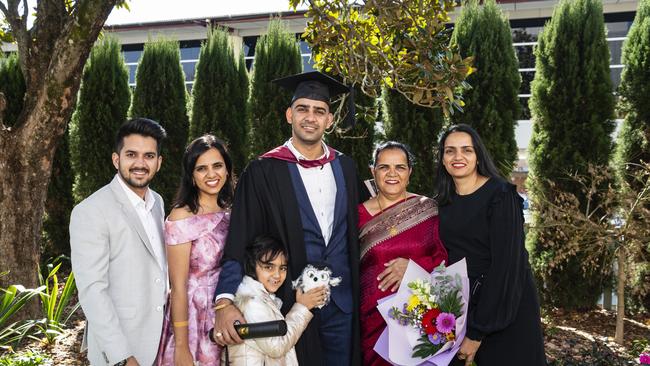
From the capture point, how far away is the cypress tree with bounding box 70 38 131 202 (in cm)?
835

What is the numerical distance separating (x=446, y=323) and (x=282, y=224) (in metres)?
0.95

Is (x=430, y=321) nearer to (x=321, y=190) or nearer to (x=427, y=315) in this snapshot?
(x=427, y=315)

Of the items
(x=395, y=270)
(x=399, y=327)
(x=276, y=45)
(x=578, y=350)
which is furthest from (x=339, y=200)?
(x=276, y=45)

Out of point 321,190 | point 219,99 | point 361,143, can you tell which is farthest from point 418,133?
point 321,190

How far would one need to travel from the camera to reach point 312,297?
3141 mm

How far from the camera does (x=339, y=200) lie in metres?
3.40

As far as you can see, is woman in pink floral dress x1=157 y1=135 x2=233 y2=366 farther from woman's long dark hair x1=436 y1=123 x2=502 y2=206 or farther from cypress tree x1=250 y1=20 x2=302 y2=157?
cypress tree x1=250 y1=20 x2=302 y2=157

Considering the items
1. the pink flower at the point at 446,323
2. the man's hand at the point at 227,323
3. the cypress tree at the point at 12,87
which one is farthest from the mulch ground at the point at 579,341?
the cypress tree at the point at 12,87

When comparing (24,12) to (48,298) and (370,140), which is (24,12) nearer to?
(48,298)

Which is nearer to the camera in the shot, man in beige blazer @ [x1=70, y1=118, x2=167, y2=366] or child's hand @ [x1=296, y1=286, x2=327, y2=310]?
man in beige blazer @ [x1=70, y1=118, x2=167, y2=366]

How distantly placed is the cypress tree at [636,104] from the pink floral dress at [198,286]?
4935 mm

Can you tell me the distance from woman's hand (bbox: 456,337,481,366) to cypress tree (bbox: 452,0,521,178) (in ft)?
13.7

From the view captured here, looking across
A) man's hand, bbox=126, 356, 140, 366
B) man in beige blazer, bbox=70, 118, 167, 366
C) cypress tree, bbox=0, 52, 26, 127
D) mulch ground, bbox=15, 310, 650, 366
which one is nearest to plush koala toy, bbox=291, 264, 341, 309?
man in beige blazer, bbox=70, 118, 167, 366

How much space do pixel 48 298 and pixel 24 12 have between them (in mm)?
2527
